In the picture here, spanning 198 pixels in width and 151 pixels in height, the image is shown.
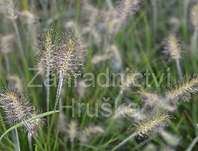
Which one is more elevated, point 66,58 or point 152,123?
point 66,58

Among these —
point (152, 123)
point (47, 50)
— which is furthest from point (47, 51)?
point (152, 123)

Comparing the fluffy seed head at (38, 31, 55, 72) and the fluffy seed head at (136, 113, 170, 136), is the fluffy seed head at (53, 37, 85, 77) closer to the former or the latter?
the fluffy seed head at (38, 31, 55, 72)

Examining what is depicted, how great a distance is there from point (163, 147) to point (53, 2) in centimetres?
82

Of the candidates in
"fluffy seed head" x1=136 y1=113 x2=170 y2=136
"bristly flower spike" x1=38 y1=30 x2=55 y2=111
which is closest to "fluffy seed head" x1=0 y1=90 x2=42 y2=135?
"bristly flower spike" x1=38 y1=30 x2=55 y2=111

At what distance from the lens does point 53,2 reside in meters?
1.93

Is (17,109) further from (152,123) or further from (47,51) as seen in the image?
(152,123)

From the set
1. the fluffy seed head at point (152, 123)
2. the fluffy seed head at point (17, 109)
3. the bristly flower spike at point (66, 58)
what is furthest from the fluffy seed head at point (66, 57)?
the fluffy seed head at point (152, 123)

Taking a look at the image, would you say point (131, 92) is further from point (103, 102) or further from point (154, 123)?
point (154, 123)

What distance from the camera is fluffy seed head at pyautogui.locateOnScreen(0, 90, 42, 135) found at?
4.11 feet

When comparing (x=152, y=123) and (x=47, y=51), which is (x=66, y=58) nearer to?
(x=47, y=51)

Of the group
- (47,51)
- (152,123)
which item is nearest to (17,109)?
(47,51)

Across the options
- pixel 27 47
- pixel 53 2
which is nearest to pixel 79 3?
pixel 53 2

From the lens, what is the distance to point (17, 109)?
1270mm

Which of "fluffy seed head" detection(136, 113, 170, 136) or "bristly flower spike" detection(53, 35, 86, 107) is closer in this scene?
"bristly flower spike" detection(53, 35, 86, 107)
